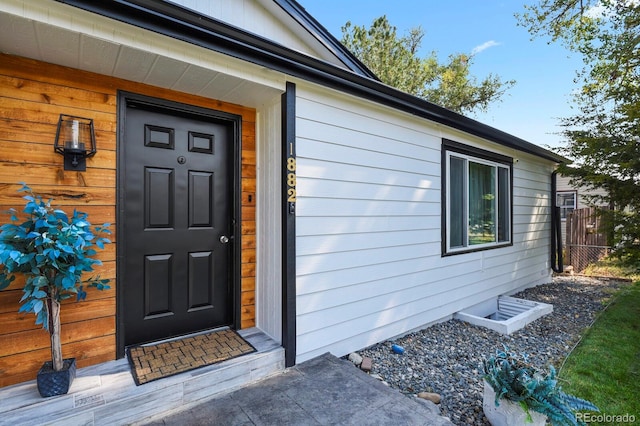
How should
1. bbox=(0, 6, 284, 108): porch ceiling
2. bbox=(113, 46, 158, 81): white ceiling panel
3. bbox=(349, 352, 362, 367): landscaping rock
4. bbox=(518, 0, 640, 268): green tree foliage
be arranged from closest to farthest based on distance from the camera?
bbox=(0, 6, 284, 108): porch ceiling → bbox=(113, 46, 158, 81): white ceiling panel → bbox=(349, 352, 362, 367): landscaping rock → bbox=(518, 0, 640, 268): green tree foliage

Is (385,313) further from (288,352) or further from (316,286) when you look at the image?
(288,352)

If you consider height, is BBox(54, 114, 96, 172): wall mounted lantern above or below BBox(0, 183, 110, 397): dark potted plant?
above

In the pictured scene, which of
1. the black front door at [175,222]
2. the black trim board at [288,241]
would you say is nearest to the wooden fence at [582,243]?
the black trim board at [288,241]

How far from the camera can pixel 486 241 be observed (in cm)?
484

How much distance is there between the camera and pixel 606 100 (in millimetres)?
7293

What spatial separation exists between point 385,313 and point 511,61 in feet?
32.2

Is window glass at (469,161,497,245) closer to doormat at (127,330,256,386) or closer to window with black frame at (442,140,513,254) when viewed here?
window with black frame at (442,140,513,254)

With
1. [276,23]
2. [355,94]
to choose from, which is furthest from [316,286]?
[276,23]

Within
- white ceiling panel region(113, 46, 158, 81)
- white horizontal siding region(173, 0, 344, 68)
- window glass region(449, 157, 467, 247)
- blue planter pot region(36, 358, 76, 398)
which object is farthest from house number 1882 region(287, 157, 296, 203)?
window glass region(449, 157, 467, 247)

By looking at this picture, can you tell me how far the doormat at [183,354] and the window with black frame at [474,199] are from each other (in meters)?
2.82

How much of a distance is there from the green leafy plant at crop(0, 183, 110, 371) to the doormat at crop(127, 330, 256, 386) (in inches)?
19.2

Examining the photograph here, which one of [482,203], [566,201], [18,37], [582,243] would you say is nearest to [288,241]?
[18,37]

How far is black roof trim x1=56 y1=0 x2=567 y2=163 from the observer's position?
177cm

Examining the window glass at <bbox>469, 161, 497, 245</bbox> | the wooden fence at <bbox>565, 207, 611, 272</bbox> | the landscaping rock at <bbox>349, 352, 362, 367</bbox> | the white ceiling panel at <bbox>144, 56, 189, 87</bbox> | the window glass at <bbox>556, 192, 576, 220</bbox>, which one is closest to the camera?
the white ceiling panel at <bbox>144, 56, 189, 87</bbox>
